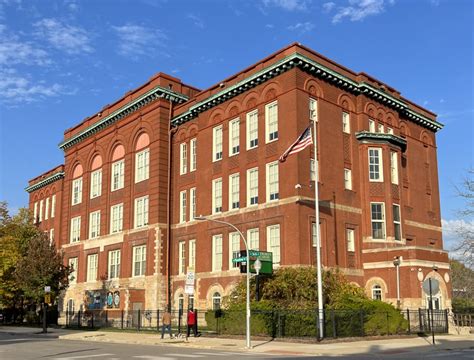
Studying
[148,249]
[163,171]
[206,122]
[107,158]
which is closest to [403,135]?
[206,122]

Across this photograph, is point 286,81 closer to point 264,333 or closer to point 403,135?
point 403,135

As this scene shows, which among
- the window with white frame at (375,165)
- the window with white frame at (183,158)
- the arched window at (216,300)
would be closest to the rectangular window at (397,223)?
the window with white frame at (375,165)

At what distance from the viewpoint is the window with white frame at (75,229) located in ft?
197

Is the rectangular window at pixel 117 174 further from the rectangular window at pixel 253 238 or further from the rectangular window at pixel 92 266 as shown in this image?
the rectangular window at pixel 253 238

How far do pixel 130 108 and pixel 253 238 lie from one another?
66.9ft

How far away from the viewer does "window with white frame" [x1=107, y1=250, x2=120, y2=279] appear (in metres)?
52.1

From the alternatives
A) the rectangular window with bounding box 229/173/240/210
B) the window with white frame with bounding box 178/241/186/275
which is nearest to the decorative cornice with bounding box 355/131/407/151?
the rectangular window with bounding box 229/173/240/210

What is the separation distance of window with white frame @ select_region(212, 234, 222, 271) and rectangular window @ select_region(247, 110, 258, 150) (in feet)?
25.0

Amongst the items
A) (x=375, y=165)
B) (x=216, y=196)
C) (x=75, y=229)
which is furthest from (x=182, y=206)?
(x=75, y=229)

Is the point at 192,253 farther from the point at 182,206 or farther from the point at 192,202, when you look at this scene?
the point at 182,206

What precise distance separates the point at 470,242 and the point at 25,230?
165 feet

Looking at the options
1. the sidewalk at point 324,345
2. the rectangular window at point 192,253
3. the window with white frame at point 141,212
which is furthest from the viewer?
the window with white frame at point 141,212

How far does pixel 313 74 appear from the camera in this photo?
39.6 metres

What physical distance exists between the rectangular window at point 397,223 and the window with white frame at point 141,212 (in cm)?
2135
